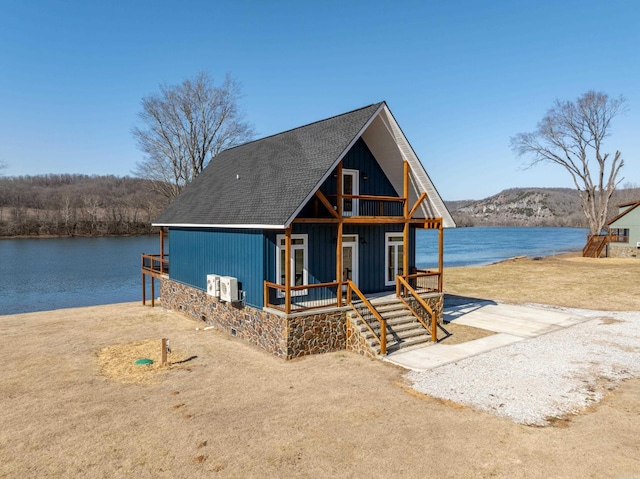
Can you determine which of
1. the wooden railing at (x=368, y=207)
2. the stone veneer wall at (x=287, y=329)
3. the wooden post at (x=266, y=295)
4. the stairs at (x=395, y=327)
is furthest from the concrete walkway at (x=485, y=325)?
the wooden railing at (x=368, y=207)

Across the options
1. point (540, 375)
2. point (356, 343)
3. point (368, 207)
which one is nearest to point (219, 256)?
point (368, 207)

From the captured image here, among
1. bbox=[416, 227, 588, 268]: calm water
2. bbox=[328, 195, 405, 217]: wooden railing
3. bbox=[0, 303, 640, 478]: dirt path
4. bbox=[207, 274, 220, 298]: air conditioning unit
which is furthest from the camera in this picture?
bbox=[416, 227, 588, 268]: calm water

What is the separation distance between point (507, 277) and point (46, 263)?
137 ft

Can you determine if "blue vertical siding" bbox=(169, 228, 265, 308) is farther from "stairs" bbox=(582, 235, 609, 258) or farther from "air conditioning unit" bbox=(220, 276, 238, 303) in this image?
"stairs" bbox=(582, 235, 609, 258)

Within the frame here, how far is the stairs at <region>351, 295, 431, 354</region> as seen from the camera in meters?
12.4

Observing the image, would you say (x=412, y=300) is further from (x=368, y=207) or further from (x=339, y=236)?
(x=339, y=236)

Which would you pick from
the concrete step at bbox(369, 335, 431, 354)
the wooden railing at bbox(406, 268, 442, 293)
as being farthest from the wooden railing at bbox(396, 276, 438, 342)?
the concrete step at bbox(369, 335, 431, 354)

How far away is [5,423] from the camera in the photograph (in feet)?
26.0

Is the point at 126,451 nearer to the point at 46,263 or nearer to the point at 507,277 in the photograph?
the point at 507,277

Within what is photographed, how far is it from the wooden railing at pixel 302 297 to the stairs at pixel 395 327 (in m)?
1.24

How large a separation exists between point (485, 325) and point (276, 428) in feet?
33.4

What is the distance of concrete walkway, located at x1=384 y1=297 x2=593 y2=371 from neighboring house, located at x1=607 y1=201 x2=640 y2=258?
28.8 metres

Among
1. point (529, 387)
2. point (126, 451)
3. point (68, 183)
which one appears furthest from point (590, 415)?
point (68, 183)

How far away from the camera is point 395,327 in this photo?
520 inches
